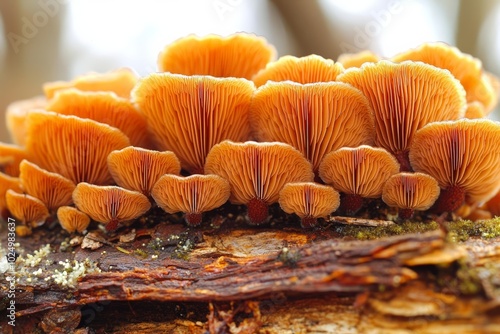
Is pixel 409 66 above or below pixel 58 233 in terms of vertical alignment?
above

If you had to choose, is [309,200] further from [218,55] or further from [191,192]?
[218,55]

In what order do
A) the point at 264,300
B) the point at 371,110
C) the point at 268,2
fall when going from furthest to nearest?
the point at 268,2, the point at 371,110, the point at 264,300

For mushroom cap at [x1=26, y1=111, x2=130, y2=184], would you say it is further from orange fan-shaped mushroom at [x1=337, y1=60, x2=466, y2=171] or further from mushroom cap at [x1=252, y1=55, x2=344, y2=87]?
orange fan-shaped mushroom at [x1=337, y1=60, x2=466, y2=171]

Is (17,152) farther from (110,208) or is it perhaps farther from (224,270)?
(224,270)

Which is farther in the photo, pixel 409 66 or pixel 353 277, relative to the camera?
pixel 409 66

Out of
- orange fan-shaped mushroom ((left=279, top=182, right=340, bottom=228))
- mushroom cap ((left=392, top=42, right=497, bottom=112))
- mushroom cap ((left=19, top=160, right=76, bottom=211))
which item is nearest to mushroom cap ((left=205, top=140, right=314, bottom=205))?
orange fan-shaped mushroom ((left=279, top=182, right=340, bottom=228))

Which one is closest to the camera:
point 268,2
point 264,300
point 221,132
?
point 264,300

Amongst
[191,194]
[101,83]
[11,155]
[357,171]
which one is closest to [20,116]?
[11,155]

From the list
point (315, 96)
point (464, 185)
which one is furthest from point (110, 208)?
point (464, 185)
